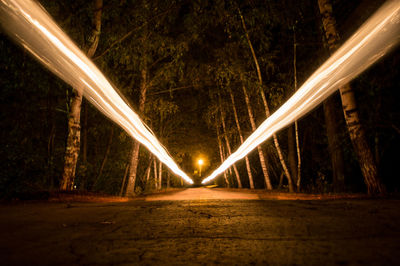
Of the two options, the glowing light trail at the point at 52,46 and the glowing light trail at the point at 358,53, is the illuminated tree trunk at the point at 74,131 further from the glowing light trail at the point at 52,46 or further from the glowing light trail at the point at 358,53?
the glowing light trail at the point at 358,53

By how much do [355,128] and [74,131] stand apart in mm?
9469

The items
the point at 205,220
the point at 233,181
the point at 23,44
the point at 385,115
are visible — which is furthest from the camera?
the point at 233,181

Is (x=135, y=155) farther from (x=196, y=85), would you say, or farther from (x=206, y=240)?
(x=206, y=240)

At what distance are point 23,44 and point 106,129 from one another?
7.97 meters

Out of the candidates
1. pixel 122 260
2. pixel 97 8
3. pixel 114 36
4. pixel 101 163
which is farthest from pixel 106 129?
pixel 122 260

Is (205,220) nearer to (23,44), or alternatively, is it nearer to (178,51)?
(23,44)

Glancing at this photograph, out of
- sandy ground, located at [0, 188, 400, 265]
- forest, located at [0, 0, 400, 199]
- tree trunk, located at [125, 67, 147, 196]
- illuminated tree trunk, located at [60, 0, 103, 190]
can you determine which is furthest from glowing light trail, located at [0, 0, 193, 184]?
sandy ground, located at [0, 188, 400, 265]

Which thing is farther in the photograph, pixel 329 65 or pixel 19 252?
pixel 329 65

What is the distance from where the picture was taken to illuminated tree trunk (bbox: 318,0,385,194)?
6021 mm

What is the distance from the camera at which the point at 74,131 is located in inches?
316

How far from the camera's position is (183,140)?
2733cm

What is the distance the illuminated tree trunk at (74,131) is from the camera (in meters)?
7.77

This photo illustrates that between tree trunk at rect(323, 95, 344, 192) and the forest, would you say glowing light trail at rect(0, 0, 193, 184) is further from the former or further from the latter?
tree trunk at rect(323, 95, 344, 192)

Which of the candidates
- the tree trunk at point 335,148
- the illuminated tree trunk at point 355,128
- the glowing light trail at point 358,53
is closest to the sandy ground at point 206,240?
the illuminated tree trunk at point 355,128
